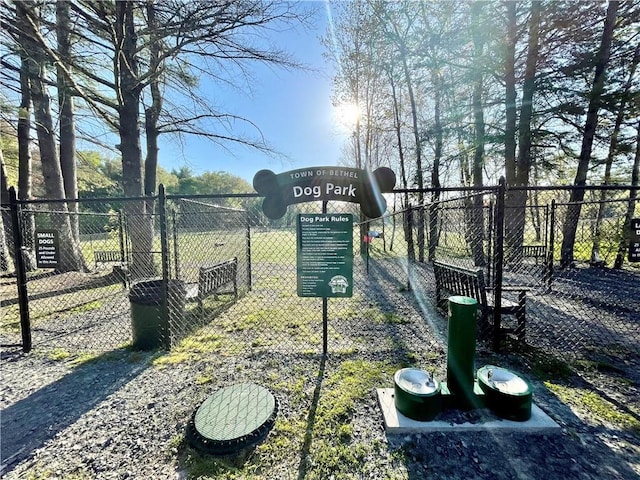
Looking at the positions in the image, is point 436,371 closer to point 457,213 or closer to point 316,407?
point 316,407

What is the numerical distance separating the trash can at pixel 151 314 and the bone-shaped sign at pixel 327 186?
1.85 m

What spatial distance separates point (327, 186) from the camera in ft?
9.88

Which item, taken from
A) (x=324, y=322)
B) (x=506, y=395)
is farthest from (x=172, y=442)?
(x=506, y=395)

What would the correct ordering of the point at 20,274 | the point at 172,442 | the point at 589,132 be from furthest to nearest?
the point at 589,132
the point at 20,274
the point at 172,442

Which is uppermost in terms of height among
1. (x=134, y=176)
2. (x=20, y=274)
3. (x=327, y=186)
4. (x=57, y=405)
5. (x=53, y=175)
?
(x=53, y=175)

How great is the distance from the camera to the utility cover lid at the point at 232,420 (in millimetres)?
2025

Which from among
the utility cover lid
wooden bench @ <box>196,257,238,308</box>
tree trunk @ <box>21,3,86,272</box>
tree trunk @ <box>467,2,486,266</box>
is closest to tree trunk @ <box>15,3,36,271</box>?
tree trunk @ <box>21,3,86,272</box>

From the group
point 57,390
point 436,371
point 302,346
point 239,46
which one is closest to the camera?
point 57,390

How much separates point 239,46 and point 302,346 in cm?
693

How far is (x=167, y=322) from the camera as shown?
3.55 meters

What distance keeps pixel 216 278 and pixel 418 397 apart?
3938mm

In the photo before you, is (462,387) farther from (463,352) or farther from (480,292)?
(480,292)

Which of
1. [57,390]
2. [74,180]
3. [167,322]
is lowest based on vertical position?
[57,390]

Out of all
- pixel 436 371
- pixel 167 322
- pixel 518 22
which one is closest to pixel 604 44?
pixel 518 22
